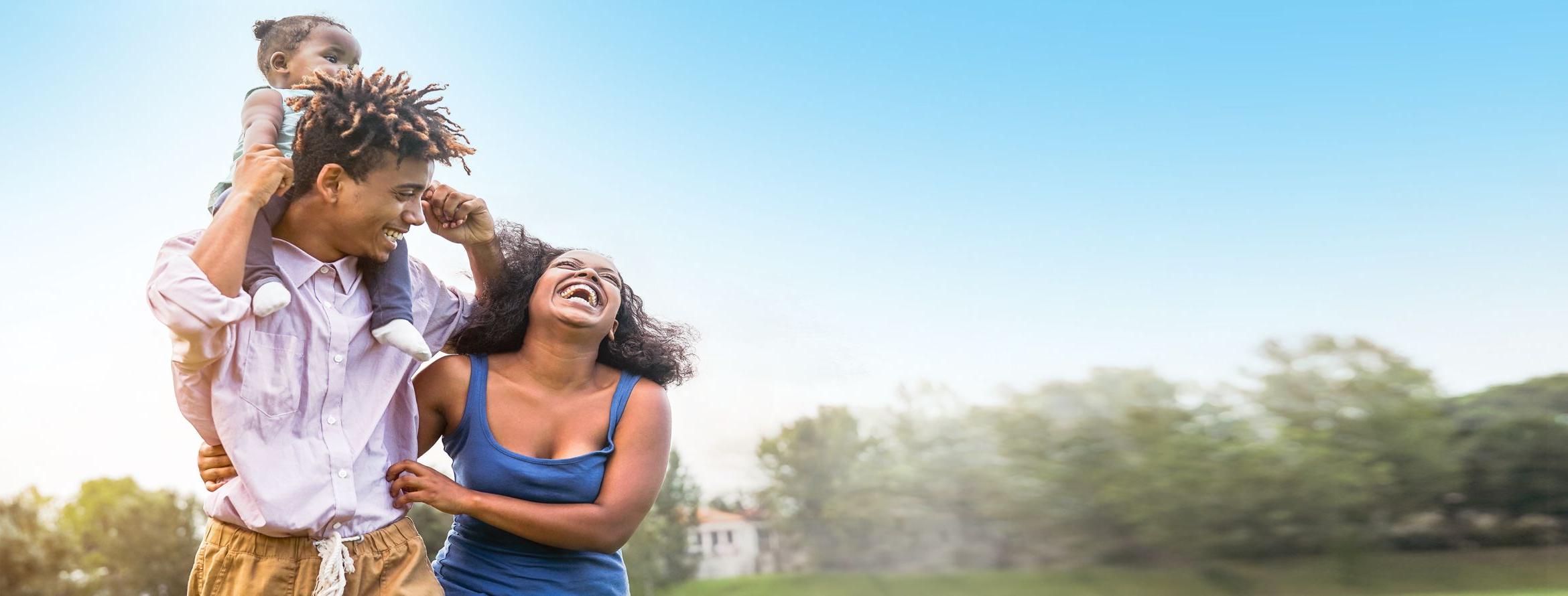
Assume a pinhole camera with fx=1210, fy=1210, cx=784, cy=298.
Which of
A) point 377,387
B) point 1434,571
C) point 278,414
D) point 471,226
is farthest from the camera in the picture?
point 1434,571

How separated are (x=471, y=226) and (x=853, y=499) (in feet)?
43.3

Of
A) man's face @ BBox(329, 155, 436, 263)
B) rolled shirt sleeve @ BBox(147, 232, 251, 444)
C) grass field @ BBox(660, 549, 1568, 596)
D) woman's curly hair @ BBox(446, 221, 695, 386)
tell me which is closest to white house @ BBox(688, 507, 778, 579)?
grass field @ BBox(660, 549, 1568, 596)

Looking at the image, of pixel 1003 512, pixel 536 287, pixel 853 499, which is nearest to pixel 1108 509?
pixel 1003 512

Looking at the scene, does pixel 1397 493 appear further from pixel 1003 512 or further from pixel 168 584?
pixel 168 584

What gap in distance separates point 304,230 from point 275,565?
1.91 ft

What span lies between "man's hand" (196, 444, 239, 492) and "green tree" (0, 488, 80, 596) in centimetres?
1784

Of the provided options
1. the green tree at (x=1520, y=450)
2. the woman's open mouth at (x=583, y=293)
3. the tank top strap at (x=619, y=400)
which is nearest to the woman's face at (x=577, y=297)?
the woman's open mouth at (x=583, y=293)

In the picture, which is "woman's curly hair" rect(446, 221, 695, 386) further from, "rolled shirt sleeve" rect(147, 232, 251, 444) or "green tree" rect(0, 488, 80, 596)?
"green tree" rect(0, 488, 80, 596)

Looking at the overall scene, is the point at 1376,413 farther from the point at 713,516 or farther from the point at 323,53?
the point at 323,53

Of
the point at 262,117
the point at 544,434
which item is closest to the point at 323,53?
the point at 262,117

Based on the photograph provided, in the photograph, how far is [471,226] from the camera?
102 inches

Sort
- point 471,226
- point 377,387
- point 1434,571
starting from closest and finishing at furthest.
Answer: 1. point 377,387
2. point 471,226
3. point 1434,571

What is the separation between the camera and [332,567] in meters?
2.05

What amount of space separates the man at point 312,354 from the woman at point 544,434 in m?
0.27
